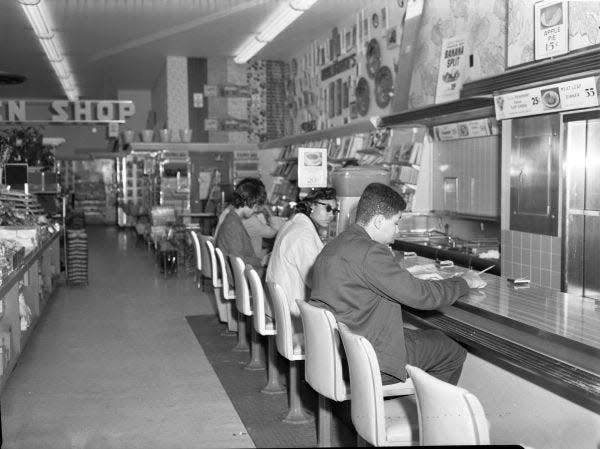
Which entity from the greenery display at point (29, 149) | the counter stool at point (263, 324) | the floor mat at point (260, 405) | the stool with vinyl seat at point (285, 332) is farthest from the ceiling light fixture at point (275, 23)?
the stool with vinyl seat at point (285, 332)

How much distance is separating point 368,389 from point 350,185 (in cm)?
466

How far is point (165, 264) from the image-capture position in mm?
11195

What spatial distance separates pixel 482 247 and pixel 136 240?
11.9 metres

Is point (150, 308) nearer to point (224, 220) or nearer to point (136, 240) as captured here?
point (224, 220)

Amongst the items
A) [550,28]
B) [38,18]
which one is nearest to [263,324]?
[550,28]

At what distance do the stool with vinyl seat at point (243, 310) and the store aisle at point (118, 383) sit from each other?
0.36 metres

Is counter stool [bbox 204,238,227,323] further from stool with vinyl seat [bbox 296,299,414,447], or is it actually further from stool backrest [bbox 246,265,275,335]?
stool with vinyl seat [bbox 296,299,414,447]

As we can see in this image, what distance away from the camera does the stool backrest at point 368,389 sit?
9.21 ft

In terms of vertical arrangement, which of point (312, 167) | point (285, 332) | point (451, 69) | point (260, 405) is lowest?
point (260, 405)

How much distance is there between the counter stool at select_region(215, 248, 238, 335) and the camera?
632 centimetres

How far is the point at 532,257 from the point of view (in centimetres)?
592

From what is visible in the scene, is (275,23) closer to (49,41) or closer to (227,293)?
(49,41)

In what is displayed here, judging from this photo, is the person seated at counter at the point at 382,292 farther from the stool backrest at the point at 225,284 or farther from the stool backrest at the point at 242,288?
the stool backrest at the point at 225,284

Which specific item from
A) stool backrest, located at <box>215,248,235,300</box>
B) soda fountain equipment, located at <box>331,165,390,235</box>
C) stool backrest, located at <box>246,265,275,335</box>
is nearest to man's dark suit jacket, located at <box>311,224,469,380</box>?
stool backrest, located at <box>246,265,275,335</box>
